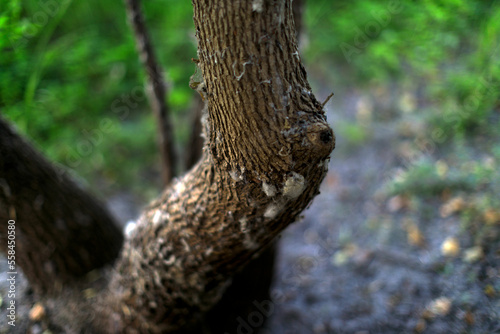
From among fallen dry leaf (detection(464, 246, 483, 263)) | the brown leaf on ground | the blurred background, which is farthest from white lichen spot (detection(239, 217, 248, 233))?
the brown leaf on ground

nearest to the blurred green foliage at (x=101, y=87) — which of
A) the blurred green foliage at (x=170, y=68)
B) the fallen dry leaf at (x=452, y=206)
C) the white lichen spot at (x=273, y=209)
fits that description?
the blurred green foliage at (x=170, y=68)

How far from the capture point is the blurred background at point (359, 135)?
2.21m

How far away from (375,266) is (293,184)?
1828mm

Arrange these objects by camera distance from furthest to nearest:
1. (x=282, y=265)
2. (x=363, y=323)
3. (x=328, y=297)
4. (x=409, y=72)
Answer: (x=409, y=72)
(x=282, y=265)
(x=328, y=297)
(x=363, y=323)

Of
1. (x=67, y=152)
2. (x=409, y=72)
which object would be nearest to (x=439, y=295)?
(x=409, y=72)

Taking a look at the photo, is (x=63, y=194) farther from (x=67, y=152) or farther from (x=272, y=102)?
(x=67, y=152)

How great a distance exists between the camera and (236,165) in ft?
3.87

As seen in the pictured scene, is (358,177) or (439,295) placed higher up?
(439,295)

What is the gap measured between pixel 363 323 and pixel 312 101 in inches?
67.5

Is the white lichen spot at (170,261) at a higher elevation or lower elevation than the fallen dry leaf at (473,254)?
higher

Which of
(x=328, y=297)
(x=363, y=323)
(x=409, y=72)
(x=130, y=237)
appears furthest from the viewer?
(x=409, y=72)

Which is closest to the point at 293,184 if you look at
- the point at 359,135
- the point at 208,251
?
the point at 208,251

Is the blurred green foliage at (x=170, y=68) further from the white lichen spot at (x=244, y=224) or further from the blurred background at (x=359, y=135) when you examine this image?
the white lichen spot at (x=244, y=224)

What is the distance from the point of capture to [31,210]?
178 centimetres
